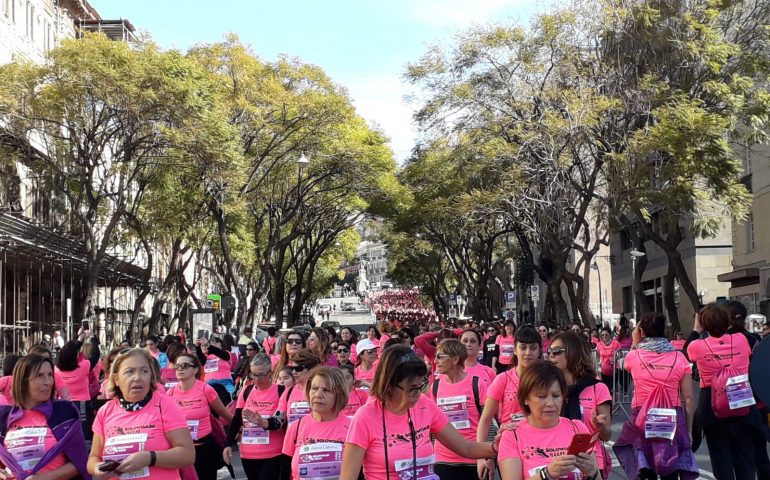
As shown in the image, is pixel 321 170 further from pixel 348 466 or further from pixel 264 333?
pixel 348 466

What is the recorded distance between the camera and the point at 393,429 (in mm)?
5141

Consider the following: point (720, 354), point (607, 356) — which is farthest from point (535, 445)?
point (607, 356)

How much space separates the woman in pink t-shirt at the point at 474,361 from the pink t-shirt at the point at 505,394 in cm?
109

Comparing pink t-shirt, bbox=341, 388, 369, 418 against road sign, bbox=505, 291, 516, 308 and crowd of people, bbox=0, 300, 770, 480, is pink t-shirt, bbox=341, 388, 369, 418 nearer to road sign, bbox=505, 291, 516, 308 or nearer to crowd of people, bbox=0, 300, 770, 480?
crowd of people, bbox=0, 300, 770, 480

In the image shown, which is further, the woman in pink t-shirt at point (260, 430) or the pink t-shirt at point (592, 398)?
the woman in pink t-shirt at point (260, 430)

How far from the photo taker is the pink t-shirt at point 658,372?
7719 mm

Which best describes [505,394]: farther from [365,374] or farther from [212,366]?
[212,366]

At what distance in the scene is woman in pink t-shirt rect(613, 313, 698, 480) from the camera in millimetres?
7520

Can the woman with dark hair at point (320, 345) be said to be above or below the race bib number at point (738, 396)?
above

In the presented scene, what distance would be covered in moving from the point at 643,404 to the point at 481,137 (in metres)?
21.1

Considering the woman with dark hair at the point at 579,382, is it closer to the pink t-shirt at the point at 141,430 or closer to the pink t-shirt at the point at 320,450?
the pink t-shirt at the point at 320,450

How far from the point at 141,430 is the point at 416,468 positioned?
4.61ft

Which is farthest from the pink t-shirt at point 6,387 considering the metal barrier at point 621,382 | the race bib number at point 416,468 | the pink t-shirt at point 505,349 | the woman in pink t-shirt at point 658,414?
the metal barrier at point 621,382

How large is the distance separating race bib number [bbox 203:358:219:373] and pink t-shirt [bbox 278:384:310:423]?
475 cm
